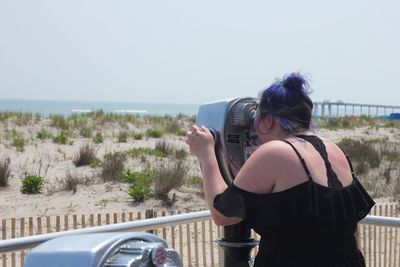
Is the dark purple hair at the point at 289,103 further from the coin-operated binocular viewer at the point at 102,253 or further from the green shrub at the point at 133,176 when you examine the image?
the green shrub at the point at 133,176

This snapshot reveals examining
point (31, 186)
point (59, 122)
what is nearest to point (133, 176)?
point (31, 186)

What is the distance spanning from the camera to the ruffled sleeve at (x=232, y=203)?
2.28 m

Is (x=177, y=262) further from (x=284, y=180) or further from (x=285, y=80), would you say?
(x=285, y=80)

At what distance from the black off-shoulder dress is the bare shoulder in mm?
29

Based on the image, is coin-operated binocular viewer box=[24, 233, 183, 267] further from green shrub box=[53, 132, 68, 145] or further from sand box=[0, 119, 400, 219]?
green shrub box=[53, 132, 68, 145]

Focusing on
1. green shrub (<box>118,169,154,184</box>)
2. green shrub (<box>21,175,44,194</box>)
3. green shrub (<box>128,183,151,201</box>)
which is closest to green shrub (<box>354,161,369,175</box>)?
green shrub (<box>118,169,154,184</box>)

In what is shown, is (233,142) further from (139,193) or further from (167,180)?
(167,180)

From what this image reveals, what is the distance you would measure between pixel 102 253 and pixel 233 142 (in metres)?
1.32

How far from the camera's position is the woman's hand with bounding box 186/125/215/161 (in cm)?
252

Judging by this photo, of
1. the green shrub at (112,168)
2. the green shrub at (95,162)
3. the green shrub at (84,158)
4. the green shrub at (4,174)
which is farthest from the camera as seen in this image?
the green shrub at (84,158)

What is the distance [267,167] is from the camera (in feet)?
7.35

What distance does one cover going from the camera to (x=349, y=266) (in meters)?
2.36

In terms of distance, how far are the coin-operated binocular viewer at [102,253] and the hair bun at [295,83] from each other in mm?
1097

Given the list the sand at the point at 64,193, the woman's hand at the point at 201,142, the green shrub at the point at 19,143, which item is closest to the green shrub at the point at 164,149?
the sand at the point at 64,193
